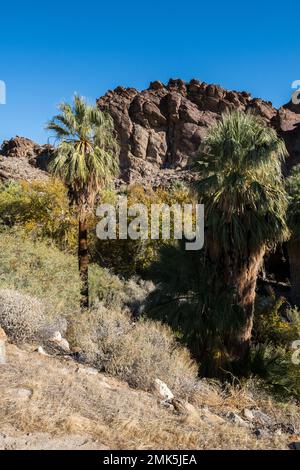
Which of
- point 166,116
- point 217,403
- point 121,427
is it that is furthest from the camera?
point 166,116

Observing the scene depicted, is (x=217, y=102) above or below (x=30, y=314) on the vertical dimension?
above

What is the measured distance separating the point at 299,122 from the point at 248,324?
52.0 meters

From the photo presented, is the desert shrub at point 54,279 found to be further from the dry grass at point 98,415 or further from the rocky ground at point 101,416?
the dry grass at point 98,415

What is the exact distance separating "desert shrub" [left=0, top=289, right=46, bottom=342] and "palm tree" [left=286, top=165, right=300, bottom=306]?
54.6 feet

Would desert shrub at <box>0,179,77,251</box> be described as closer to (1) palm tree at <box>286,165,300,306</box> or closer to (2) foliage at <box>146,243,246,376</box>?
(2) foliage at <box>146,243,246,376</box>

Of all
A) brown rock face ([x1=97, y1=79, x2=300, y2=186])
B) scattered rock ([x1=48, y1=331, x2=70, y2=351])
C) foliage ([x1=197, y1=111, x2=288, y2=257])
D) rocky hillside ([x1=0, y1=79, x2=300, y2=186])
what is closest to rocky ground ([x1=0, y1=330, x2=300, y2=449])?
scattered rock ([x1=48, y1=331, x2=70, y2=351])

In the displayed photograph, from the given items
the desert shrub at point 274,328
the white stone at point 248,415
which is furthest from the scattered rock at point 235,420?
the desert shrub at point 274,328

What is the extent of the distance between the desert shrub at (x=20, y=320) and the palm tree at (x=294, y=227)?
16643 millimetres

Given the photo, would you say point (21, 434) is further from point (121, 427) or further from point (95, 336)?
point (95, 336)

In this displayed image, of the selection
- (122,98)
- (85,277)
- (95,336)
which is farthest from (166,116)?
(95,336)

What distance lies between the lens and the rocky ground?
11.8 feet

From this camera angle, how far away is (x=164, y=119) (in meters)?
72.5

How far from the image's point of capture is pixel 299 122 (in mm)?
54844

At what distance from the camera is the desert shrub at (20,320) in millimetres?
6566
